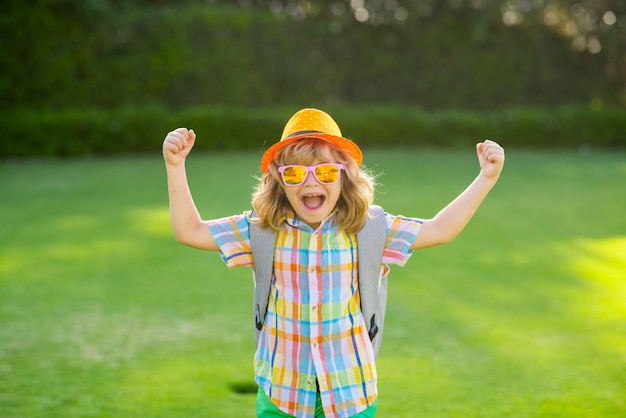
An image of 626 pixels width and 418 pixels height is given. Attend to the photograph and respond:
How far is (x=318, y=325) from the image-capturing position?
8.68 feet

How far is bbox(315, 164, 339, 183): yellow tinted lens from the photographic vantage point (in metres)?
2.68

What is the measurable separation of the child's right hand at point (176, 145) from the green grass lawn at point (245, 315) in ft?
5.03

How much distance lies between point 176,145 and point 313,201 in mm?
464

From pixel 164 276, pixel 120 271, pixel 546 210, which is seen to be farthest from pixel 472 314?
pixel 546 210

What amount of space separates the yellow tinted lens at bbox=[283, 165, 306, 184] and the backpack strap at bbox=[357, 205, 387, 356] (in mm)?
254

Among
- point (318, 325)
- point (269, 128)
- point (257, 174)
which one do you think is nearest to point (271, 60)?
point (269, 128)

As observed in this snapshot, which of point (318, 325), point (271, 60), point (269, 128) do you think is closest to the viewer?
point (318, 325)

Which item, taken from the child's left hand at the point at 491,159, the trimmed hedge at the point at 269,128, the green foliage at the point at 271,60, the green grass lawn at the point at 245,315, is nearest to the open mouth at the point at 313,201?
the child's left hand at the point at 491,159

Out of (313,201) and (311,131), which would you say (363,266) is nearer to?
(313,201)

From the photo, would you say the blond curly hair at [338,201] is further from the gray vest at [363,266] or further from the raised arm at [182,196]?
the raised arm at [182,196]

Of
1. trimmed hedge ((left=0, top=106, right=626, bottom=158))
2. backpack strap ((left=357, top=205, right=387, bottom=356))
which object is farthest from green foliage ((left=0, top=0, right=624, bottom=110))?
backpack strap ((left=357, top=205, right=387, bottom=356))

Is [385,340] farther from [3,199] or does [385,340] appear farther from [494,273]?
[3,199]

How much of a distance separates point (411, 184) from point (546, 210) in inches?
93.8

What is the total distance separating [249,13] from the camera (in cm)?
1692
